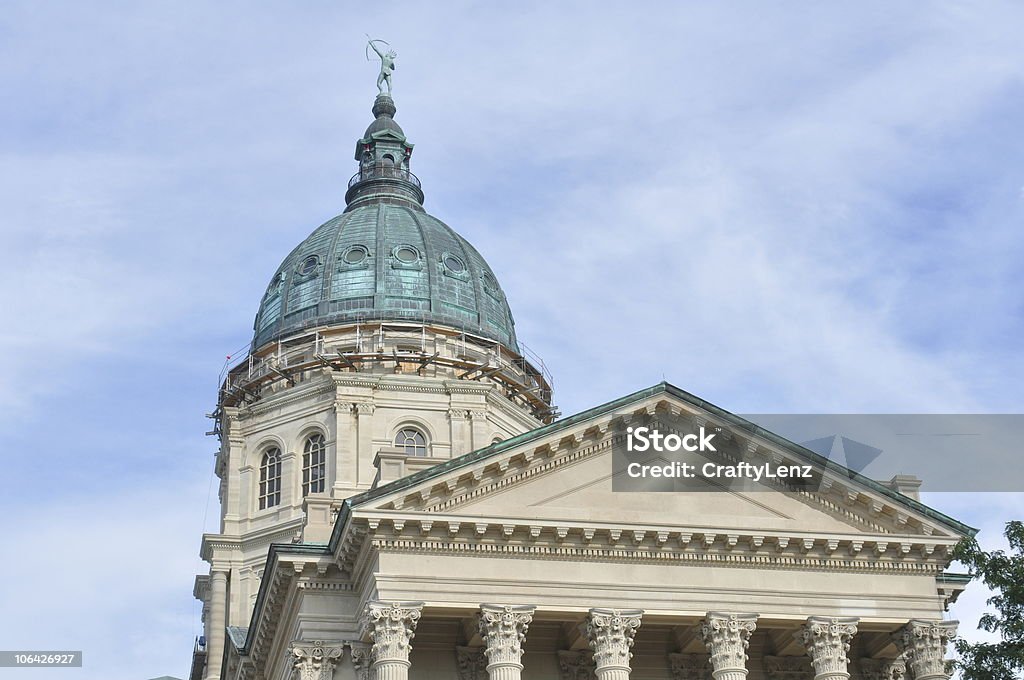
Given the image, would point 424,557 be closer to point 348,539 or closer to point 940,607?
point 348,539

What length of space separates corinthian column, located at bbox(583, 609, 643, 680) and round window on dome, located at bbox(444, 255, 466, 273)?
35767 mm

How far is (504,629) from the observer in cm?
3284

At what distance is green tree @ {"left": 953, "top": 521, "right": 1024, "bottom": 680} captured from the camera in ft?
122

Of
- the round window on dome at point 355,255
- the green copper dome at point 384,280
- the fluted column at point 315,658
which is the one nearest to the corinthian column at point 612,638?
the fluted column at point 315,658

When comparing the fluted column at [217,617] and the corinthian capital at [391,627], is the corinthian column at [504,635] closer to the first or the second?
the corinthian capital at [391,627]

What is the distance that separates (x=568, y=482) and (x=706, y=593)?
13.7ft

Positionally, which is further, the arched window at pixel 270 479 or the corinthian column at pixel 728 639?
the arched window at pixel 270 479

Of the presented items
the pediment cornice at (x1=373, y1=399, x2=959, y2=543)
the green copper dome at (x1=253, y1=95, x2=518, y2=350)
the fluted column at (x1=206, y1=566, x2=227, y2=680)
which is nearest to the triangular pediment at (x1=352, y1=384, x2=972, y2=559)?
the pediment cornice at (x1=373, y1=399, x2=959, y2=543)

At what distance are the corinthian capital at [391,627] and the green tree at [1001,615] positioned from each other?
47.2ft

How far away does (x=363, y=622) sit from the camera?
33312mm

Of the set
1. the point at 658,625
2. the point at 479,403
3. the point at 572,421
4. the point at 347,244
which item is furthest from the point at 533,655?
the point at 347,244

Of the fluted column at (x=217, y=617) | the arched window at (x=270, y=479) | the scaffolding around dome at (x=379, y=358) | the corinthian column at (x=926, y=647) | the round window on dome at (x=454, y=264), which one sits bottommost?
the corinthian column at (x=926, y=647)

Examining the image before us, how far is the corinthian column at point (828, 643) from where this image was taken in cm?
3403

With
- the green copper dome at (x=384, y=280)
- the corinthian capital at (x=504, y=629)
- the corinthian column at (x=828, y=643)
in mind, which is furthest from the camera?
the green copper dome at (x=384, y=280)
